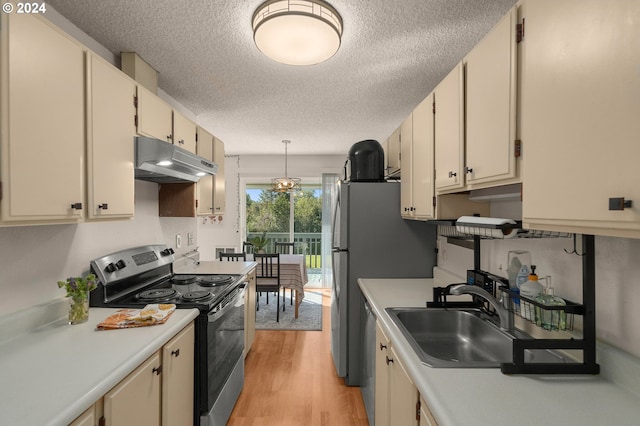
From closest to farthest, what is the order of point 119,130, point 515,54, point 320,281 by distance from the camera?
point 515,54
point 119,130
point 320,281

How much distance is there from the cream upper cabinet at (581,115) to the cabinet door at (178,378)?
1594 mm

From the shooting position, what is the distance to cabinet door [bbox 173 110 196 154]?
7.51ft

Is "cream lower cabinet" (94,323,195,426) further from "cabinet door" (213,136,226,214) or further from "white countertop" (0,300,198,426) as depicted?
"cabinet door" (213,136,226,214)

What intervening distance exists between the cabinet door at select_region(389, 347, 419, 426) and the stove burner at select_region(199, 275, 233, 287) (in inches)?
54.7

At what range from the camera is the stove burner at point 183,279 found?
7.72 feet

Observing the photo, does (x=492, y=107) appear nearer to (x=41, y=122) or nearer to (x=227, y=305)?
(x=41, y=122)

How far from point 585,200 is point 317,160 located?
16.0 feet

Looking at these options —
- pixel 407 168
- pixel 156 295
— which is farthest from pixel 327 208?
pixel 156 295

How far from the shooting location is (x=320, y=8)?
1.50 metres

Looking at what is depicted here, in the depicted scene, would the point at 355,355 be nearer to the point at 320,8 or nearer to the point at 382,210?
the point at 382,210

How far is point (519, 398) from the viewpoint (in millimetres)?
889

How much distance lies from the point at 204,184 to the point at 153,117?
3.06 feet

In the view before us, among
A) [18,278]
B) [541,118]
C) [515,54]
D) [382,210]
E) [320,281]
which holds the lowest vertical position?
[320,281]

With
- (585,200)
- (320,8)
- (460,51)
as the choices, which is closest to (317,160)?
(460,51)
